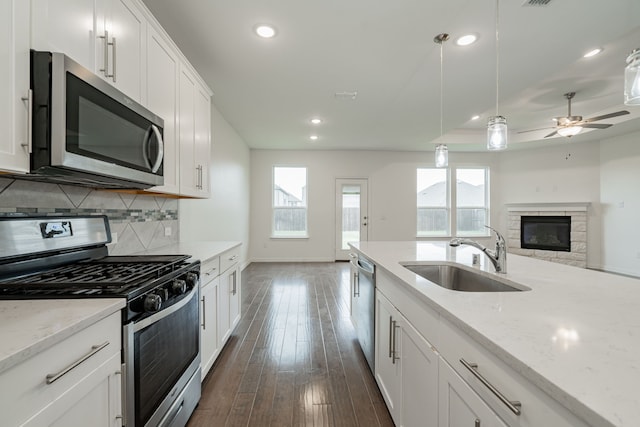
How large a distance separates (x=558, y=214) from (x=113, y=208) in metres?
7.91

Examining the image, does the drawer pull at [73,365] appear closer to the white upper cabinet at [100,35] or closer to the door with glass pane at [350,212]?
the white upper cabinet at [100,35]

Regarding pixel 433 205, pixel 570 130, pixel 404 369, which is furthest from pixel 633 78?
pixel 433 205

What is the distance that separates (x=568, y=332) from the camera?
2.50ft

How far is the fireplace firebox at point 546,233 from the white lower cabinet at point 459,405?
7028 mm

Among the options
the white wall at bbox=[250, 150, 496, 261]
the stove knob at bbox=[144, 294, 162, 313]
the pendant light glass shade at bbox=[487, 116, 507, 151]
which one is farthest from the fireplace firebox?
the stove knob at bbox=[144, 294, 162, 313]

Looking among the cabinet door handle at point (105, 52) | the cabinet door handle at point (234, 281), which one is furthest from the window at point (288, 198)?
the cabinet door handle at point (105, 52)

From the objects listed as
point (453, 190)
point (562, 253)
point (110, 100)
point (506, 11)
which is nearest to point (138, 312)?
point (110, 100)

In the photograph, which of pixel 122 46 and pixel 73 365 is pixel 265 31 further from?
pixel 73 365

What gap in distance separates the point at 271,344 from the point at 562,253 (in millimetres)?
6761

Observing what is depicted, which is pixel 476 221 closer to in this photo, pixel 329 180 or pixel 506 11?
pixel 329 180

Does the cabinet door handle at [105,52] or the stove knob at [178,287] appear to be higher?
the cabinet door handle at [105,52]

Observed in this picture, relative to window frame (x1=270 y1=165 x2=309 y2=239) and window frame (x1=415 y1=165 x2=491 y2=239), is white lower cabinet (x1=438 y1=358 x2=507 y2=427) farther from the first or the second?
window frame (x1=415 y1=165 x2=491 y2=239)

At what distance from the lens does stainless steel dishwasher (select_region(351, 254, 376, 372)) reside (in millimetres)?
1963

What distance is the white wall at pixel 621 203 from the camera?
5113mm
